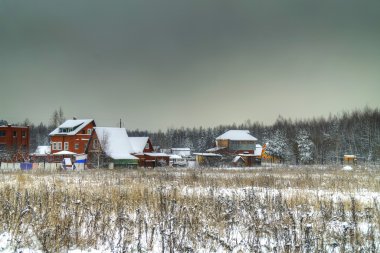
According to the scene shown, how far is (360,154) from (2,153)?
257 feet

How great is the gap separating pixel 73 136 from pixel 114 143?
12951mm

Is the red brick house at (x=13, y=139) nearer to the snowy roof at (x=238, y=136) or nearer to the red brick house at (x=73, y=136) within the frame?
the red brick house at (x=73, y=136)

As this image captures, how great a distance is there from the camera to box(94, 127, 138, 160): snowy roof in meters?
55.5

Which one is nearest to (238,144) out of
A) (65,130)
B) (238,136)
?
(238,136)

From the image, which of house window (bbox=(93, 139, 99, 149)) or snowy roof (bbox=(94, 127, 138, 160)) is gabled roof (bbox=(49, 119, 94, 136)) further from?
house window (bbox=(93, 139, 99, 149))

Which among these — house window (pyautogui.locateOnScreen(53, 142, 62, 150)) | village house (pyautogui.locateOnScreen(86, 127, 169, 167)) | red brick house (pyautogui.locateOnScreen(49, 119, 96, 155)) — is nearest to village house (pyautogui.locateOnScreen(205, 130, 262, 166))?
village house (pyautogui.locateOnScreen(86, 127, 169, 167))

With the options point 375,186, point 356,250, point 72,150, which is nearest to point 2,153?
point 72,150

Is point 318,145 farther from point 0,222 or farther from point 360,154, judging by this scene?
point 0,222

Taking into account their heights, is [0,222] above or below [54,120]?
below

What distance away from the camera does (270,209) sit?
9.31 metres

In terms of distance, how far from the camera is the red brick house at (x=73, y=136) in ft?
219

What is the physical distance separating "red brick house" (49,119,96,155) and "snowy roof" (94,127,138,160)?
33.5 feet

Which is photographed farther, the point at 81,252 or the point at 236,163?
the point at 236,163

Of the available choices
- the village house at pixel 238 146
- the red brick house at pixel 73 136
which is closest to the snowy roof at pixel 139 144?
the red brick house at pixel 73 136
